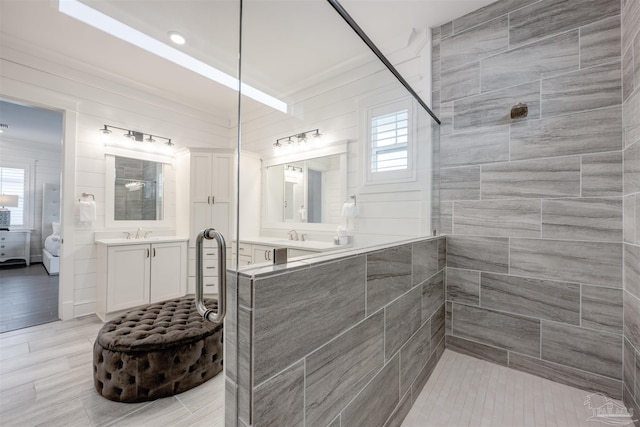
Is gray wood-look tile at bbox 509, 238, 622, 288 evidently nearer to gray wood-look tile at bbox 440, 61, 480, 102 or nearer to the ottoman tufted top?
gray wood-look tile at bbox 440, 61, 480, 102

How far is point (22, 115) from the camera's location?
419cm

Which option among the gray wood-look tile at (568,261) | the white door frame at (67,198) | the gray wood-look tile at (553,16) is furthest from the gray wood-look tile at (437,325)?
the white door frame at (67,198)

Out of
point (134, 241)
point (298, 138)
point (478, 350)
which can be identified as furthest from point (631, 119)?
point (134, 241)

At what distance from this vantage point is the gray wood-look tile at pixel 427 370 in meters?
1.58

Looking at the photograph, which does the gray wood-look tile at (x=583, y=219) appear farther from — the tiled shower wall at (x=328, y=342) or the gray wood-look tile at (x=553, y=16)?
the gray wood-look tile at (x=553, y=16)

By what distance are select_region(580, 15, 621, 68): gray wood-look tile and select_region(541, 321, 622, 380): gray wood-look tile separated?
1765mm

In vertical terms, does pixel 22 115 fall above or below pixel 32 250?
above

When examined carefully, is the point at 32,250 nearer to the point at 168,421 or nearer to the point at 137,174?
the point at 137,174

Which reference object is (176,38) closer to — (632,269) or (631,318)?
(632,269)

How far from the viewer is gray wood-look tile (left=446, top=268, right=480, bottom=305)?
209 cm

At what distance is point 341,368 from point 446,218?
171 cm

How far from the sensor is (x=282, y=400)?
75cm

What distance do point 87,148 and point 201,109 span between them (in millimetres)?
1508

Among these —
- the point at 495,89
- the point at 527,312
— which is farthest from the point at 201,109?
the point at 527,312
